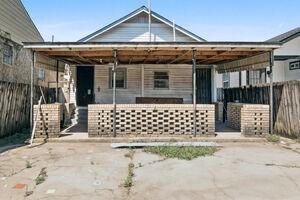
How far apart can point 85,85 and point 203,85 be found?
19.2 ft

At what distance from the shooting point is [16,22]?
60.8 ft

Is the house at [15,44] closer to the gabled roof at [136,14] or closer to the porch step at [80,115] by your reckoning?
the porch step at [80,115]

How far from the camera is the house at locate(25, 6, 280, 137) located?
11125 mm

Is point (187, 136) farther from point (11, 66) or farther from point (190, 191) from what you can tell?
point (11, 66)

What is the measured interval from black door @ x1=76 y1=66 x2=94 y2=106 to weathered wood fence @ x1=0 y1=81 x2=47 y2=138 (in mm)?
3659

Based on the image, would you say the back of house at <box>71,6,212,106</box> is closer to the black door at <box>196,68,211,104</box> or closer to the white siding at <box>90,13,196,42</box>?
the black door at <box>196,68,211,104</box>

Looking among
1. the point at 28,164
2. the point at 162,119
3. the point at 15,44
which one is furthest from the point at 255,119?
the point at 15,44

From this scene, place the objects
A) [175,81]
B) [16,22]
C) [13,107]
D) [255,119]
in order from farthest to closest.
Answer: [16,22], [175,81], [13,107], [255,119]

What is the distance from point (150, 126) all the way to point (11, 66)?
29.4ft

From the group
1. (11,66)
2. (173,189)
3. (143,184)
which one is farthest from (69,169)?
(11,66)

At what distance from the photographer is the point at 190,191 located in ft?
18.9

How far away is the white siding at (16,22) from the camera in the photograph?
54.2ft

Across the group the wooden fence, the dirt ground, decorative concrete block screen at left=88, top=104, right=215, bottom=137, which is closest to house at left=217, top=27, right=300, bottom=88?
the wooden fence

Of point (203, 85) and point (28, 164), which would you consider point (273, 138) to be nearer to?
point (203, 85)
